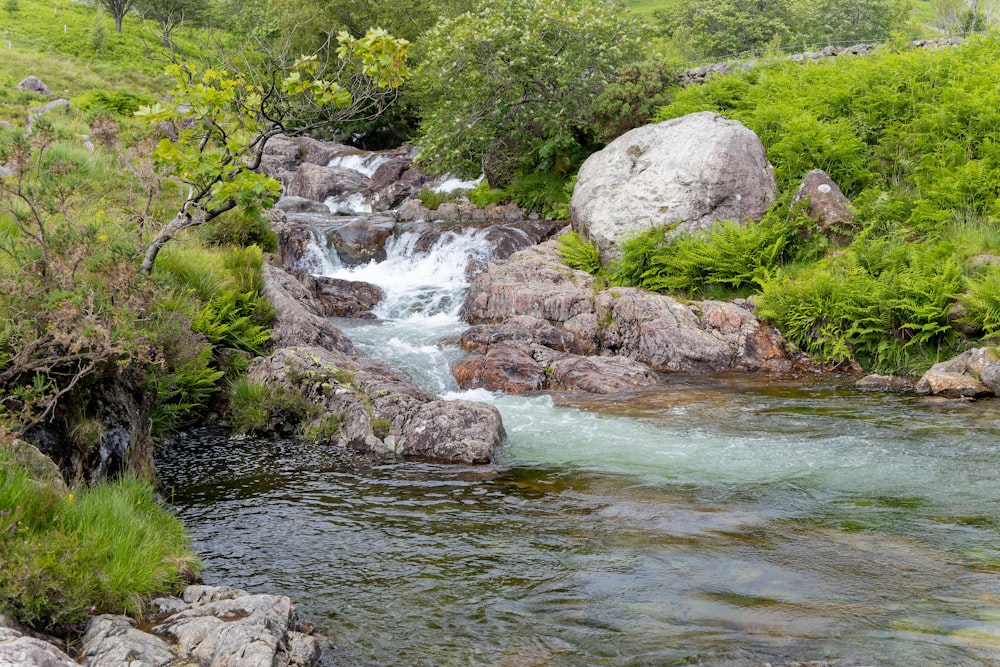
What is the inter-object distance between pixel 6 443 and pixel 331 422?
449 cm

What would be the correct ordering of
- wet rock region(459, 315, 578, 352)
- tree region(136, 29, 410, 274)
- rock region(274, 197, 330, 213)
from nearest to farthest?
tree region(136, 29, 410, 274), wet rock region(459, 315, 578, 352), rock region(274, 197, 330, 213)

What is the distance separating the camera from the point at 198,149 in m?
7.54

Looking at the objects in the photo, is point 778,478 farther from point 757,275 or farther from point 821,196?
point 821,196

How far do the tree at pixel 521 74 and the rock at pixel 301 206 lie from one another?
6.35m

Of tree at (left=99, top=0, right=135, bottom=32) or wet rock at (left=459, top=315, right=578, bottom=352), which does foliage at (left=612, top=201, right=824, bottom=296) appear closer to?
wet rock at (left=459, top=315, right=578, bottom=352)

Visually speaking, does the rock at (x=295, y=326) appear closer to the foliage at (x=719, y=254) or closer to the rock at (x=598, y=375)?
the rock at (x=598, y=375)

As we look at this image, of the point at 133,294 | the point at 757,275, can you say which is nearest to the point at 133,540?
the point at 133,294

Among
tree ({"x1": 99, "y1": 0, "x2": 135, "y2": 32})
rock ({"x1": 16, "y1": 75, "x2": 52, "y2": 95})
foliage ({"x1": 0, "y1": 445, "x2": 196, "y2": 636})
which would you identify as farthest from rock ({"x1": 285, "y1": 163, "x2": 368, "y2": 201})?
tree ({"x1": 99, "y1": 0, "x2": 135, "y2": 32})

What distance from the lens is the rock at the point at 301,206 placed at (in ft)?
88.4

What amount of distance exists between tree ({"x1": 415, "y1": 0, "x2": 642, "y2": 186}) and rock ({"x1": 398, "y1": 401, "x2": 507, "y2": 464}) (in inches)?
530

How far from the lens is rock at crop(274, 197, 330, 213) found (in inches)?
1061

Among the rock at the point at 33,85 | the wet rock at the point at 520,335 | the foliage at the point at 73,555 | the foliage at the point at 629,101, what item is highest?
the rock at the point at 33,85

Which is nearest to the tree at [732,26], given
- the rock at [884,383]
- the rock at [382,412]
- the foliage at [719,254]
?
the foliage at [719,254]

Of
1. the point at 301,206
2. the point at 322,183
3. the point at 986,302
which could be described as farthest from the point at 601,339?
the point at 322,183
